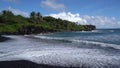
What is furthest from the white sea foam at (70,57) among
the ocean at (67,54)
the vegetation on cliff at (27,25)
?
the vegetation on cliff at (27,25)

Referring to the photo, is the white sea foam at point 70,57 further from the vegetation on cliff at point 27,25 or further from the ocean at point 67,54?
the vegetation on cliff at point 27,25

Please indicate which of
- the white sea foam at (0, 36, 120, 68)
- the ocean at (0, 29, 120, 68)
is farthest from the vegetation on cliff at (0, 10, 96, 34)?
the white sea foam at (0, 36, 120, 68)

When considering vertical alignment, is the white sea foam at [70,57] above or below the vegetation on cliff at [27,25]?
below

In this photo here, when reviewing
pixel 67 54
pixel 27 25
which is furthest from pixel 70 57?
pixel 27 25

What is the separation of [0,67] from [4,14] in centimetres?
14434

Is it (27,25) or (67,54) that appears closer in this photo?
(67,54)

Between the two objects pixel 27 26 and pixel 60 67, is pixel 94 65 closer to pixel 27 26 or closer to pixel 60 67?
pixel 60 67

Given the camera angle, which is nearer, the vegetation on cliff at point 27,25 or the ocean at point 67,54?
the ocean at point 67,54

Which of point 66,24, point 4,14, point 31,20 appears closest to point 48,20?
point 66,24

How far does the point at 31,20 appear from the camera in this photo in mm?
162500

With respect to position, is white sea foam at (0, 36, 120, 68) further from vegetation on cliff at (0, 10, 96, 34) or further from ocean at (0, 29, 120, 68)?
vegetation on cliff at (0, 10, 96, 34)

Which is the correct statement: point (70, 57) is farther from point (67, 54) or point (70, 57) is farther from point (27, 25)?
point (27, 25)

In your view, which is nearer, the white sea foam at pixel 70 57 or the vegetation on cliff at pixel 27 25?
the white sea foam at pixel 70 57

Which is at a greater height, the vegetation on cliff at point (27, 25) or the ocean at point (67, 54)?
the vegetation on cliff at point (27, 25)
